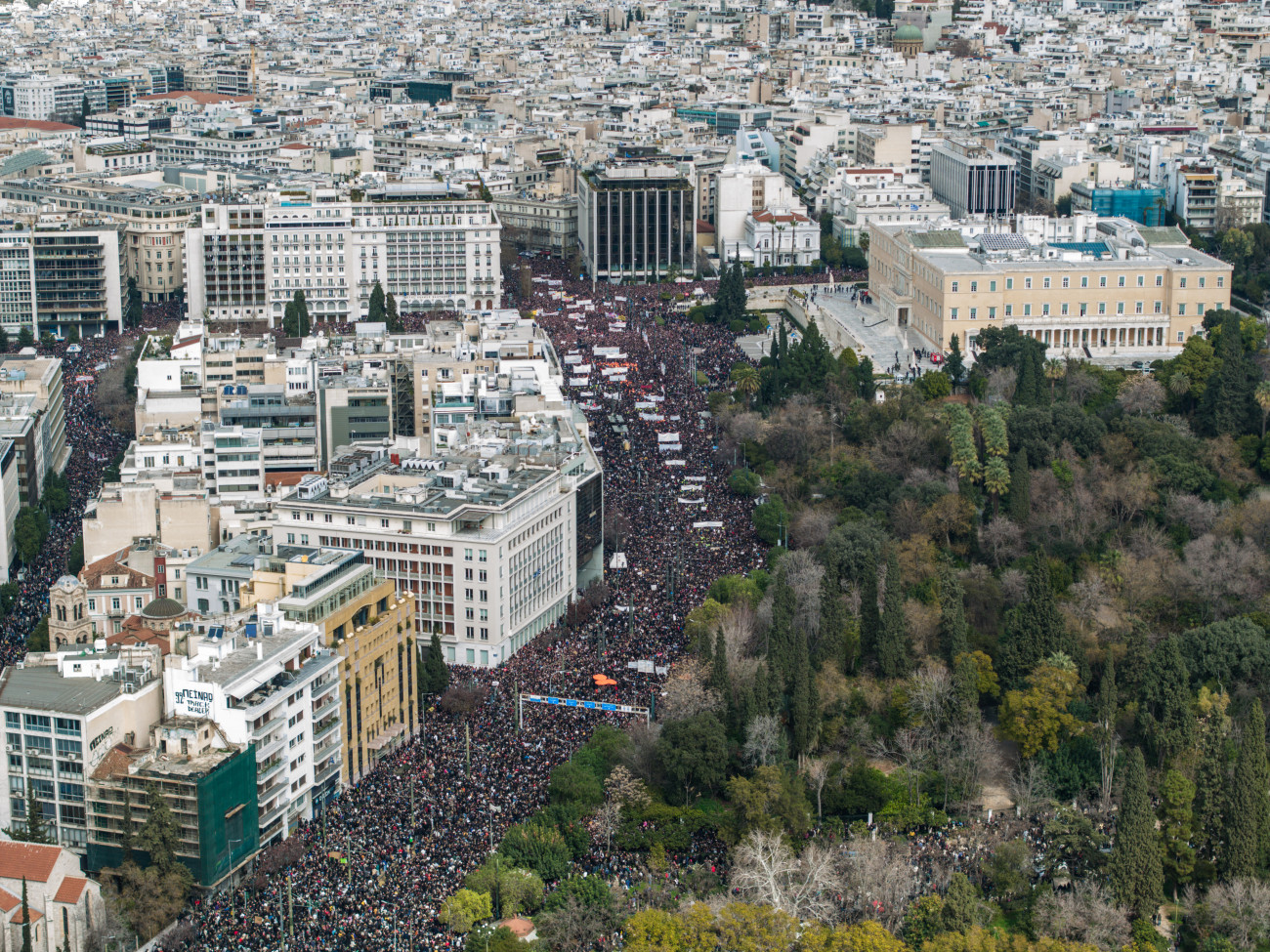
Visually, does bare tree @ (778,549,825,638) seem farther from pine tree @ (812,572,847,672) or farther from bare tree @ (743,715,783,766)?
bare tree @ (743,715,783,766)

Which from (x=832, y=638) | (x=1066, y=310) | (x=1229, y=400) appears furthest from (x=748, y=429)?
(x=832, y=638)

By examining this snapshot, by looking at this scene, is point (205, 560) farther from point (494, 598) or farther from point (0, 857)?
point (0, 857)

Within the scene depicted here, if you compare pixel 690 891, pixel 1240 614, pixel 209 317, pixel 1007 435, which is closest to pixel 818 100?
pixel 209 317

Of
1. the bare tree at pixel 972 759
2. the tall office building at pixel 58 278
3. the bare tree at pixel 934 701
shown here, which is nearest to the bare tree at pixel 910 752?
the bare tree at pixel 934 701

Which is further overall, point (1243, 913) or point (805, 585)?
point (805, 585)

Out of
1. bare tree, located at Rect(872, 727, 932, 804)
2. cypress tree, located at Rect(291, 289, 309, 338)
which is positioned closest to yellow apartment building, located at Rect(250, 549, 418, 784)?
bare tree, located at Rect(872, 727, 932, 804)

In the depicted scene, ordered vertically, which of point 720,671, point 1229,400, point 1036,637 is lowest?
point 720,671

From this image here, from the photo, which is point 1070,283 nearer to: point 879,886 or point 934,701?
point 934,701

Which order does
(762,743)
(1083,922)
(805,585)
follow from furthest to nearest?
(805,585), (762,743), (1083,922)
